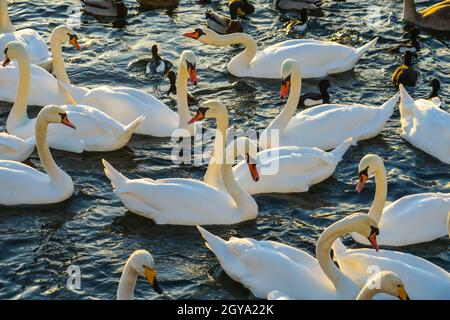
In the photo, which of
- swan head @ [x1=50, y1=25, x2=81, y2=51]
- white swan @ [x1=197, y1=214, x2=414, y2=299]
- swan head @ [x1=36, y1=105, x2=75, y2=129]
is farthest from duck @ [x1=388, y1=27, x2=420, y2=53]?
white swan @ [x1=197, y1=214, x2=414, y2=299]

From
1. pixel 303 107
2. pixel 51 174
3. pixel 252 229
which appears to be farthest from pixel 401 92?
pixel 51 174

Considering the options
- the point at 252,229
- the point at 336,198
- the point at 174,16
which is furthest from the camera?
the point at 174,16

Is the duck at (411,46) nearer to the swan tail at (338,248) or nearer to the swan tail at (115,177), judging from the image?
the swan tail at (115,177)

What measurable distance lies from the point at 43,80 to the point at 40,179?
11.0ft

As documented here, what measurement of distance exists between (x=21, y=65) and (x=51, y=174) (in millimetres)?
2699

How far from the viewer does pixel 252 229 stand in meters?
13.3

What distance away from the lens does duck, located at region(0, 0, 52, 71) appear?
17906mm

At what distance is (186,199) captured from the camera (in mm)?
13062

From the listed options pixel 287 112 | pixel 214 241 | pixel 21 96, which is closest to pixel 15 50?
pixel 21 96

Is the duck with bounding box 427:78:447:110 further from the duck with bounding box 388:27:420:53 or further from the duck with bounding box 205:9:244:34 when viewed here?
the duck with bounding box 205:9:244:34

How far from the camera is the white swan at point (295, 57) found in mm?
17938

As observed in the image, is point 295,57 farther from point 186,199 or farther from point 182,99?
point 186,199

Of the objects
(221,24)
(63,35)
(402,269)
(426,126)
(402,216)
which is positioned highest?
(63,35)

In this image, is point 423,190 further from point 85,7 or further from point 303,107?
point 85,7
